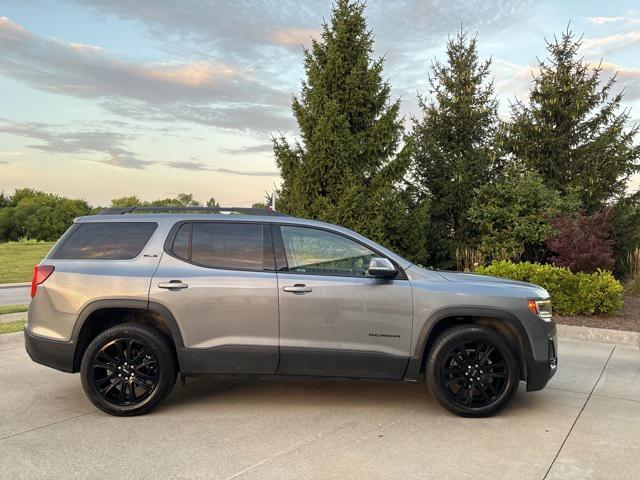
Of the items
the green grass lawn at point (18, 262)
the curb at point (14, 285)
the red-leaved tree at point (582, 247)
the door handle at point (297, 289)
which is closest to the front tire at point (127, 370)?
the door handle at point (297, 289)

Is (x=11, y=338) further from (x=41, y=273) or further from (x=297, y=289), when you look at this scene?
(x=297, y=289)

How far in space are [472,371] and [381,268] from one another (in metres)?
1.22

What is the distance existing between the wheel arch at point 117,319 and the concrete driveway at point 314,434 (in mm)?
624

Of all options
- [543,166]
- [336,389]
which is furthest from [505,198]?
[336,389]

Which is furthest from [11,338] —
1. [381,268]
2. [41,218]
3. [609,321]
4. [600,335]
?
[41,218]

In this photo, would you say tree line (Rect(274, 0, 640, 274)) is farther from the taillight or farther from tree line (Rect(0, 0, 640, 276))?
the taillight

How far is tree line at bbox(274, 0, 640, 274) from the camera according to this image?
Result: 1383 cm

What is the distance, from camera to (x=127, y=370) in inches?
189

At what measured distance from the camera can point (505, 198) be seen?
51.0 ft

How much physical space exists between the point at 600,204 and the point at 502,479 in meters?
14.8

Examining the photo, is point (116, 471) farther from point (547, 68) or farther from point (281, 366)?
point (547, 68)

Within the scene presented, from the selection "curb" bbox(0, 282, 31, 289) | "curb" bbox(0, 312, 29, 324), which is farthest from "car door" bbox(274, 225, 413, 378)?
"curb" bbox(0, 282, 31, 289)

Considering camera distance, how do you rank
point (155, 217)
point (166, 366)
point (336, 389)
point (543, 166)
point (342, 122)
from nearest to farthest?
point (166, 366)
point (155, 217)
point (336, 389)
point (342, 122)
point (543, 166)

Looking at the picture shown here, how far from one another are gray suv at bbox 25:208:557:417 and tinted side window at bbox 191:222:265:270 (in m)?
0.01
